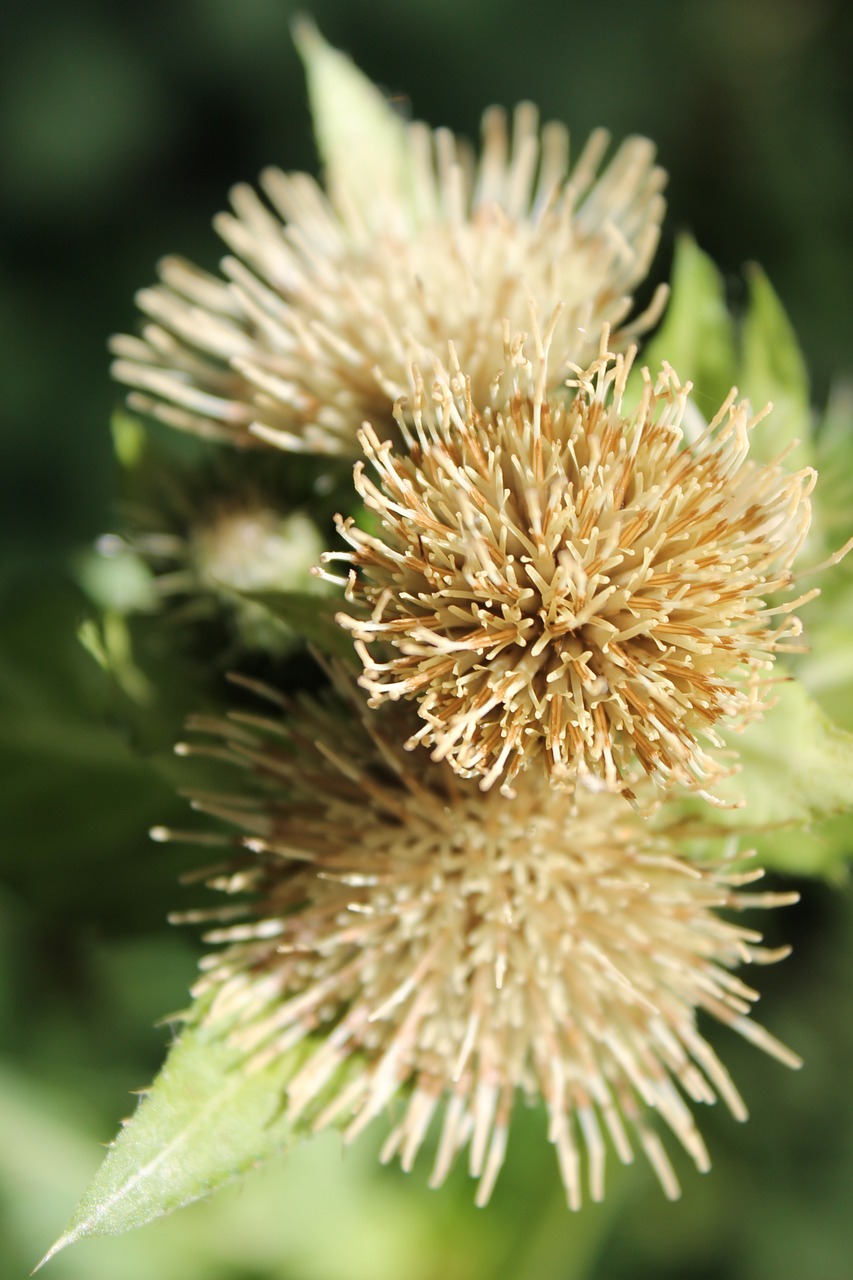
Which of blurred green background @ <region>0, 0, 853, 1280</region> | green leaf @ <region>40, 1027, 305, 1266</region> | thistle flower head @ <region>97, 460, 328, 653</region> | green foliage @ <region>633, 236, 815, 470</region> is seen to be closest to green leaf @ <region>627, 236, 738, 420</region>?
green foliage @ <region>633, 236, 815, 470</region>

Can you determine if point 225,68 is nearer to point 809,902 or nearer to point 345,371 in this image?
point 345,371

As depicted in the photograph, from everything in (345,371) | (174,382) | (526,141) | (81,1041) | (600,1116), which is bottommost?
(81,1041)

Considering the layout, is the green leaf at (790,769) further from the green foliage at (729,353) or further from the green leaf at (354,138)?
the green leaf at (354,138)

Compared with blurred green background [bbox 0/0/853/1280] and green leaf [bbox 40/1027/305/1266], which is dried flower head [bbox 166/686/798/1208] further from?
blurred green background [bbox 0/0/853/1280]

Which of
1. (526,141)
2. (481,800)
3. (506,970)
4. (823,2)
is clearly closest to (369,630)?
(481,800)

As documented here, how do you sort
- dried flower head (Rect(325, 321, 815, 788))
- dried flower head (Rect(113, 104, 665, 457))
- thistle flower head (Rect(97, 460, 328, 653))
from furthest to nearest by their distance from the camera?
1. thistle flower head (Rect(97, 460, 328, 653))
2. dried flower head (Rect(113, 104, 665, 457))
3. dried flower head (Rect(325, 321, 815, 788))

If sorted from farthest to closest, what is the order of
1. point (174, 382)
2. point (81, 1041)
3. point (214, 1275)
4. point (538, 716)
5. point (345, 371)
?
point (81, 1041), point (214, 1275), point (174, 382), point (345, 371), point (538, 716)
